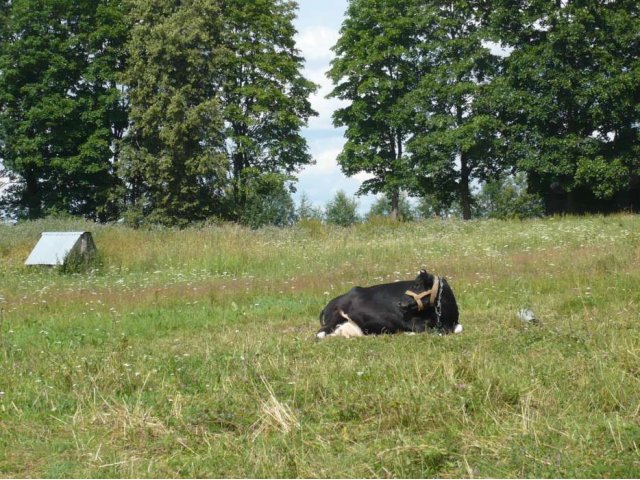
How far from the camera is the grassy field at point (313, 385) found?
4.85m

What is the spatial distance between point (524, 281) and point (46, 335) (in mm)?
8348

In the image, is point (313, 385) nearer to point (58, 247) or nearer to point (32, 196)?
point (58, 247)

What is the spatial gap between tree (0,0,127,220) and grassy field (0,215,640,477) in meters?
29.4

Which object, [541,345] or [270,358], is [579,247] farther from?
[270,358]

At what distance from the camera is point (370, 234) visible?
26641 mm

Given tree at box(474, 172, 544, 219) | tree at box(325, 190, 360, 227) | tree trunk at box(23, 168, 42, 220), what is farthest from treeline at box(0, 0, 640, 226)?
tree at box(474, 172, 544, 219)

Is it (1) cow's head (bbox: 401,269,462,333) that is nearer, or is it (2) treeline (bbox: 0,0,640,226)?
(1) cow's head (bbox: 401,269,462,333)

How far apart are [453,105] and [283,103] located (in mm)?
10690

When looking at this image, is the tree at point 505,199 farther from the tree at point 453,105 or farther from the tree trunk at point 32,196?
the tree trunk at point 32,196

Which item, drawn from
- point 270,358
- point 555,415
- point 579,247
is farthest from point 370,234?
point 555,415

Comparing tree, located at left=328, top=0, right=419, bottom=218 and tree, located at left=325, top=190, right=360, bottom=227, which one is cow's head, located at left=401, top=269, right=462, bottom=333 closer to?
tree, located at left=328, top=0, right=419, bottom=218

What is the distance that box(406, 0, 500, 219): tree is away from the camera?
40.2m

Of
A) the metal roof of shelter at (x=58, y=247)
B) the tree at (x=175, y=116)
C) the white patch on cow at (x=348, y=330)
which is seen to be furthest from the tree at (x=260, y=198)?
the white patch on cow at (x=348, y=330)

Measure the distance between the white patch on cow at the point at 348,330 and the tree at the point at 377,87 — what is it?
3389 cm
